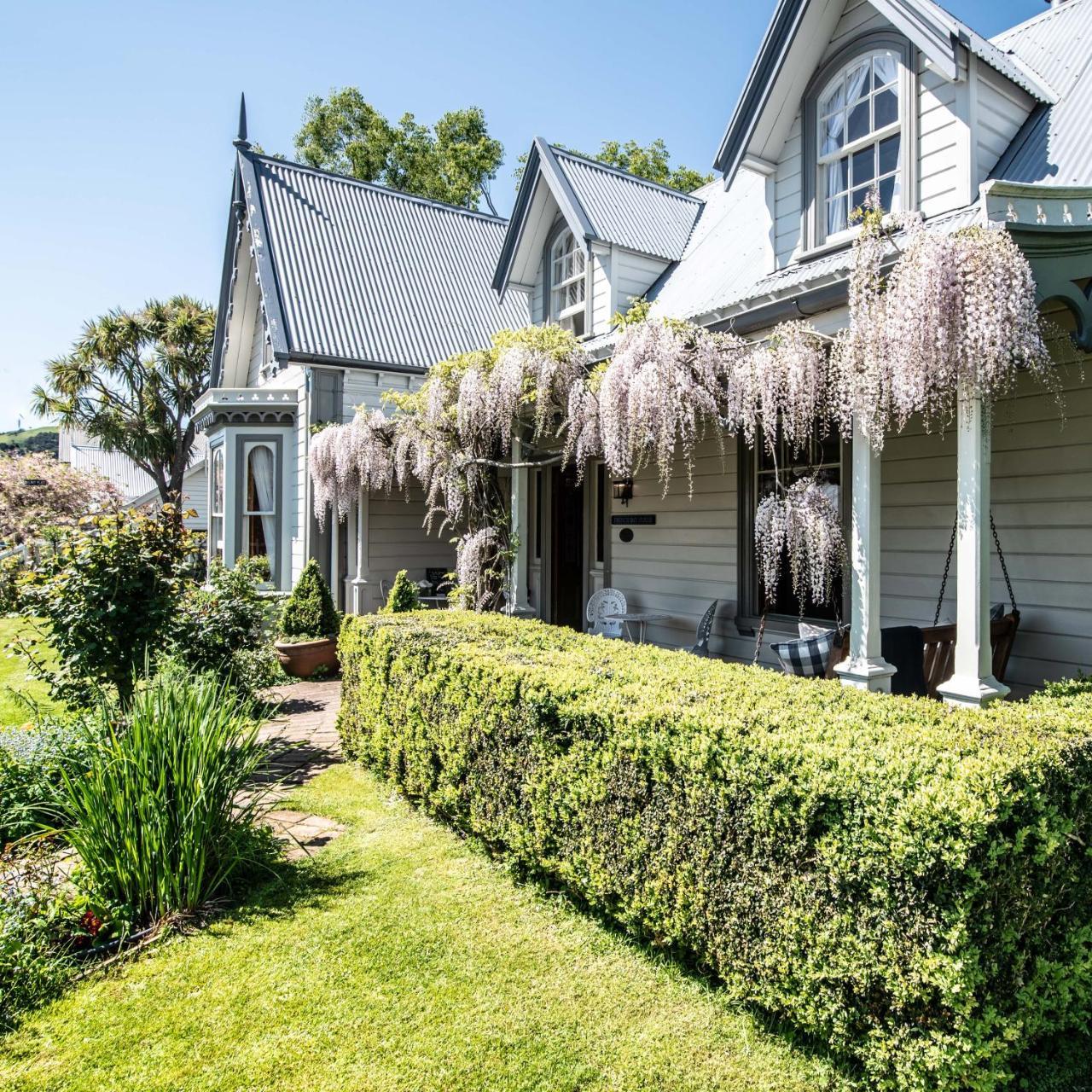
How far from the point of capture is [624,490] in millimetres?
9047

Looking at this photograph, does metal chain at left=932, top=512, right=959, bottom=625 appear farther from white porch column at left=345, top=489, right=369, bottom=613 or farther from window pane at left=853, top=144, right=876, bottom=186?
white porch column at left=345, top=489, right=369, bottom=613

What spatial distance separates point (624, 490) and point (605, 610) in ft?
4.96

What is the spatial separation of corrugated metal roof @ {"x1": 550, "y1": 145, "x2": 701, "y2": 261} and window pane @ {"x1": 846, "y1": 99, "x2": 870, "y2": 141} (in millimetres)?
3165

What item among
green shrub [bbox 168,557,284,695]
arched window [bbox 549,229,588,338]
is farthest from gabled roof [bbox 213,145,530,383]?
green shrub [bbox 168,557,284,695]

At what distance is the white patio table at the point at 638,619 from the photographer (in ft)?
27.1

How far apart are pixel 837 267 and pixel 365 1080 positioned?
479cm

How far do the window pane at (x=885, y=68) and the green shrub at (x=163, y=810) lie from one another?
6.51 metres

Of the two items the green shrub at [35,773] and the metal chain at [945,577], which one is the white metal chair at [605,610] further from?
the green shrub at [35,773]

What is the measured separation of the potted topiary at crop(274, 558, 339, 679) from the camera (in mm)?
9758

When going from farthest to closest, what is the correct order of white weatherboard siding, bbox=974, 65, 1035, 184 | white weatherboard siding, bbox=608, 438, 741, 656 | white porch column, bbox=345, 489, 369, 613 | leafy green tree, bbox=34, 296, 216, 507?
leafy green tree, bbox=34, 296, 216, 507 < white porch column, bbox=345, 489, 369, 613 < white weatherboard siding, bbox=608, 438, 741, 656 < white weatherboard siding, bbox=974, 65, 1035, 184

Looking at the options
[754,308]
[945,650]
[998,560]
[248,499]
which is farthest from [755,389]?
[248,499]

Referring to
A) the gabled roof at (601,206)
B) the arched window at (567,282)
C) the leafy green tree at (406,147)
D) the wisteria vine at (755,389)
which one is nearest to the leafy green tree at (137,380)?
the leafy green tree at (406,147)

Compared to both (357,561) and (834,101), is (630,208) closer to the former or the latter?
(834,101)

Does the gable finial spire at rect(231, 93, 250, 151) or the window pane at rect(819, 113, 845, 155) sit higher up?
the gable finial spire at rect(231, 93, 250, 151)
